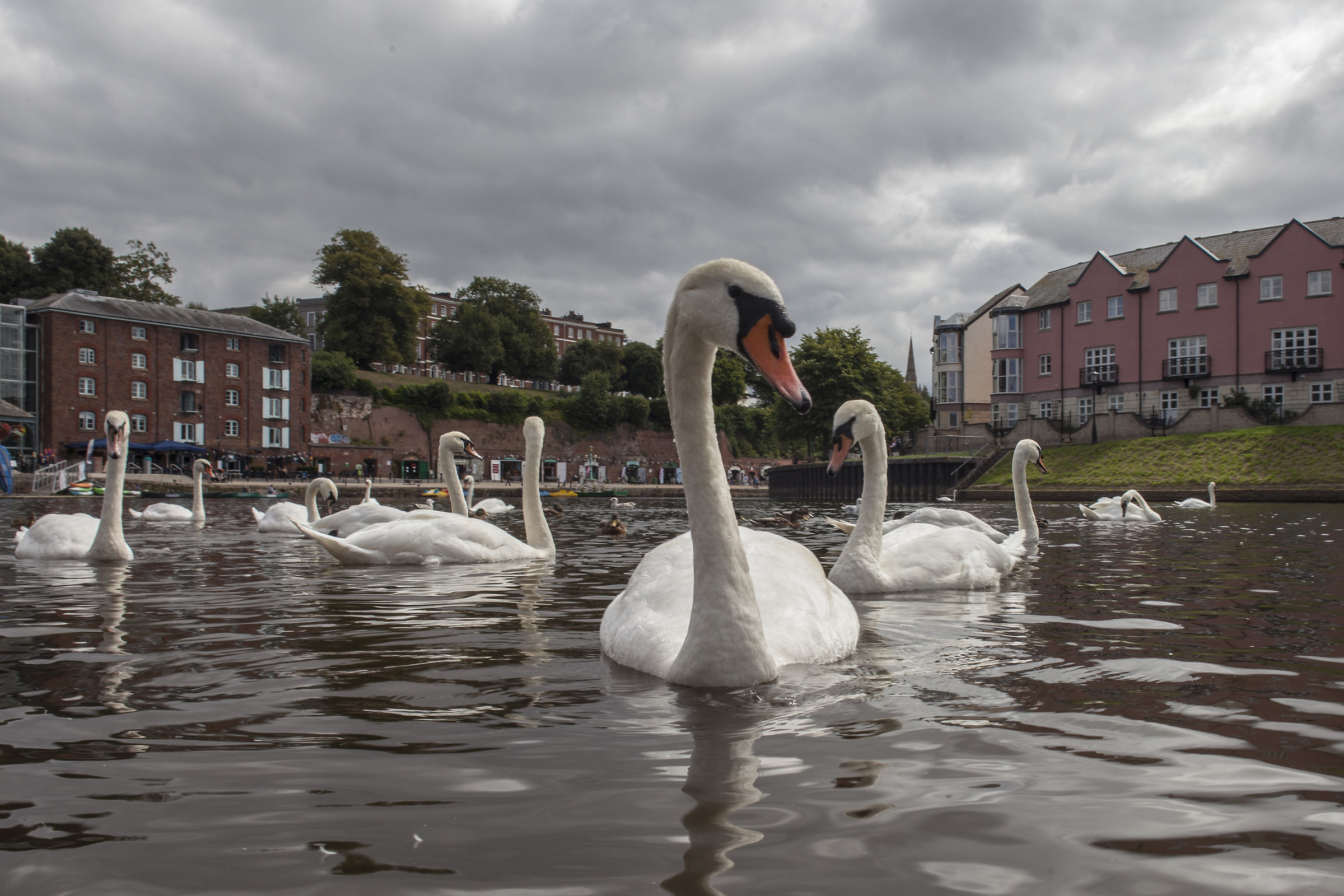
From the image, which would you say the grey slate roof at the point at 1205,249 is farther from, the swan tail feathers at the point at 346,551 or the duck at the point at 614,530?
the swan tail feathers at the point at 346,551

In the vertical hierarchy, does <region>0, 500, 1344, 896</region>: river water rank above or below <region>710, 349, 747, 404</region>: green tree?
below

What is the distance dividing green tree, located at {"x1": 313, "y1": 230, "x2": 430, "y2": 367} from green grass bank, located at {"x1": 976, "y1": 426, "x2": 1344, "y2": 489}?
53197 mm

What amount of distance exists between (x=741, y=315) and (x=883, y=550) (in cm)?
526

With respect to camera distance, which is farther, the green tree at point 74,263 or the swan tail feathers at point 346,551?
the green tree at point 74,263

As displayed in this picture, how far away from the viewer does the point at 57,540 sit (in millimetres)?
10688

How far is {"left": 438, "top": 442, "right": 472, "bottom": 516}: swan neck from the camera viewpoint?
1262 centimetres

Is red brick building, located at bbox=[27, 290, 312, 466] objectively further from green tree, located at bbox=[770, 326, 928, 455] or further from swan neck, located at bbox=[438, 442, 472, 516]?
swan neck, located at bbox=[438, 442, 472, 516]

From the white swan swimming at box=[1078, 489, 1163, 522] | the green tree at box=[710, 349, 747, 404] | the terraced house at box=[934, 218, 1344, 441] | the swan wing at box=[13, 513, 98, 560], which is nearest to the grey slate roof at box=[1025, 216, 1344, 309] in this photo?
the terraced house at box=[934, 218, 1344, 441]

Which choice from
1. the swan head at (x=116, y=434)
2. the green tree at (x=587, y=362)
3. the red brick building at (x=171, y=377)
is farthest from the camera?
the green tree at (x=587, y=362)

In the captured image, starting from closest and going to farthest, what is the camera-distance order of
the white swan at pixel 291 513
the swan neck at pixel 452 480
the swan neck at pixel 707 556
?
the swan neck at pixel 707 556, the swan neck at pixel 452 480, the white swan at pixel 291 513

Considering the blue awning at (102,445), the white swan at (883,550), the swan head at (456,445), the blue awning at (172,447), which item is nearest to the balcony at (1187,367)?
the swan head at (456,445)

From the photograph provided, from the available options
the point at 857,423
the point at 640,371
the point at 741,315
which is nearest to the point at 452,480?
the point at 857,423

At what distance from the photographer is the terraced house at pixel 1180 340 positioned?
155 ft

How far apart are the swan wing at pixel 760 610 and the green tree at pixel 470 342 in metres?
92.2
